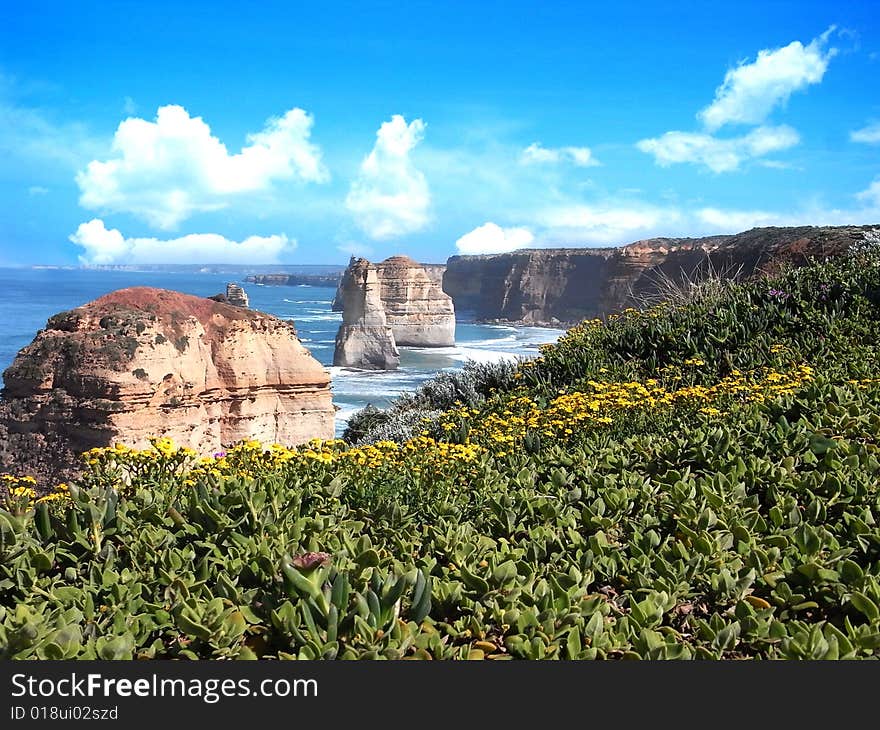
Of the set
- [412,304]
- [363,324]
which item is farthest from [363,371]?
[412,304]

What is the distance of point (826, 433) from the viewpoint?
20.1ft

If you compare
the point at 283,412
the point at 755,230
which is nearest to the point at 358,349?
the point at 755,230

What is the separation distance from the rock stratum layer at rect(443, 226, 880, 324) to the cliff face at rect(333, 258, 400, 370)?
21.9 meters

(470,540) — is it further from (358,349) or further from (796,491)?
(358,349)

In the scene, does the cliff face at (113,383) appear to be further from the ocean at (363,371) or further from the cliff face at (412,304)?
the cliff face at (412,304)

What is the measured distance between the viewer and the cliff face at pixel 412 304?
100688 millimetres

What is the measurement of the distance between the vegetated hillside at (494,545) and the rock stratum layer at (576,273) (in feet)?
147

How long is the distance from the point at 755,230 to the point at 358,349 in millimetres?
37975

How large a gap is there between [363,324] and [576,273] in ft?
201

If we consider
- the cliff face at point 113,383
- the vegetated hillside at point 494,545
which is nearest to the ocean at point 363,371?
the cliff face at point 113,383

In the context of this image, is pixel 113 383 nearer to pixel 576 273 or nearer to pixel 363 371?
pixel 363 371

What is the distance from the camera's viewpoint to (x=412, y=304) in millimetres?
101062

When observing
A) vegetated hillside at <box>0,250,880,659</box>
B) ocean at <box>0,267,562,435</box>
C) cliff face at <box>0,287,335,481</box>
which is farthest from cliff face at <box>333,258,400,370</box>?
vegetated hillside at <box>0,250,880,659</box>

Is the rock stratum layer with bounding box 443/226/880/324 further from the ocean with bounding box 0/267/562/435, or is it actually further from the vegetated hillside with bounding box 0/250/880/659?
the vegetated hillside with bounding box 0/250/880/659
